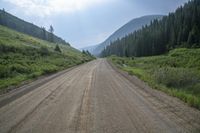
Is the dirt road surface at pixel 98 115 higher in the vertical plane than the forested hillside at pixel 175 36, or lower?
lower

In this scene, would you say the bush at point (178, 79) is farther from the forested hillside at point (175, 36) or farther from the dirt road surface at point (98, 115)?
the forested hillside at point (175, 36)

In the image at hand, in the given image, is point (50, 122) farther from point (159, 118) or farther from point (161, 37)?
point (161, 37)

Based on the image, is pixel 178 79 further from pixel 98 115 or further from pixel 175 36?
pixel 175 36

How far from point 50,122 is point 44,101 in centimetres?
321

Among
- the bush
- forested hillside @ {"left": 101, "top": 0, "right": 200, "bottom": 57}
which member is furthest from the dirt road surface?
forested hillside @ {"left": 101, "top": 0, "right": 200, "bottom": 57}

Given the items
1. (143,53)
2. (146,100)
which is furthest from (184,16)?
(146,100)

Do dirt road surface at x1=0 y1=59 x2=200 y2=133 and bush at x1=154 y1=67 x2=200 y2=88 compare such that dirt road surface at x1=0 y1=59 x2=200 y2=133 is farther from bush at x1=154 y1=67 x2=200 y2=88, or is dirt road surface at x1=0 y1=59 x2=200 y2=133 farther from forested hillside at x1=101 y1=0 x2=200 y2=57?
forested hillside at x1=101 y1=0 x2=200 y2=57

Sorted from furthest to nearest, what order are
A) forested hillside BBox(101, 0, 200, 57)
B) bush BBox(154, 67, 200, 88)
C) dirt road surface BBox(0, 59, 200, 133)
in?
forested hillside BBox(101, 0, 200, 57) → bush BBox(154, 67, 200, 88) → dirt road surface BBox(0, 59, 200, 133)

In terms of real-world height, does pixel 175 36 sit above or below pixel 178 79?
above

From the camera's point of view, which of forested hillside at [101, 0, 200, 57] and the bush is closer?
the bush

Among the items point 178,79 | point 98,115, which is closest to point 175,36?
point 178,79

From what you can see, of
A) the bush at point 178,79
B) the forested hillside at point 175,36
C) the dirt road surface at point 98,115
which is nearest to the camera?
the dirt road surface at point 98,115

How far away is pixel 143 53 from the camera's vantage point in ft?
344

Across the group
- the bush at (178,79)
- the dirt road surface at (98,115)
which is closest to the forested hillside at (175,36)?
the bush at (178,79)
